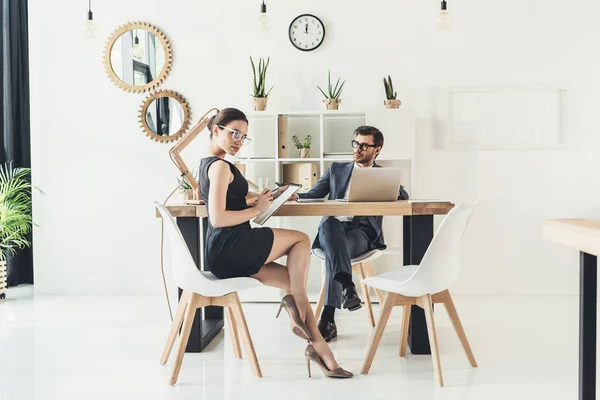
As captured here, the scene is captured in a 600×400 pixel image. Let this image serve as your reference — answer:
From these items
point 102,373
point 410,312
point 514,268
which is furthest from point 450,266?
point 514,268

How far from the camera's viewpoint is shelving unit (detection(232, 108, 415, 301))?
4930mm

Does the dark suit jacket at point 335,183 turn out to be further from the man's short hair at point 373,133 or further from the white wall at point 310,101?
the white wall at point 310,101

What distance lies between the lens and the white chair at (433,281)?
2.94 metres

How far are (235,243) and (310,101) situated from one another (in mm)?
2414

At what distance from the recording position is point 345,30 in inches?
205

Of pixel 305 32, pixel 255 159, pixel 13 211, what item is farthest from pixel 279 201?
pixel 13 211

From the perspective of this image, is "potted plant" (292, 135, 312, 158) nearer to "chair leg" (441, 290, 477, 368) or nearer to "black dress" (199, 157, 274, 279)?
"black dress" (199, 157, 274, 279)

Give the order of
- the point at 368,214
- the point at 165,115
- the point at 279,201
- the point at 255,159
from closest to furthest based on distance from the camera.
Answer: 1. the point at 279,201
2. the point at 368,214
3. the point at 255,159
4. the point at 165,115

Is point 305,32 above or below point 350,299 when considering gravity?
above

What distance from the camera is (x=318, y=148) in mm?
5215

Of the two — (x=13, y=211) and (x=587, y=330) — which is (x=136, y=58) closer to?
(x=13, y=211)

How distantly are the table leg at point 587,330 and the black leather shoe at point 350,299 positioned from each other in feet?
5.49

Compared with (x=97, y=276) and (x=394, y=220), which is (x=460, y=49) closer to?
(x=394, y=220)

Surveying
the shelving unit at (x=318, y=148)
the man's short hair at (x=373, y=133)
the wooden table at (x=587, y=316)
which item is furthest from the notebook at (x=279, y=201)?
the shelving unit at (x=318, y=148)
